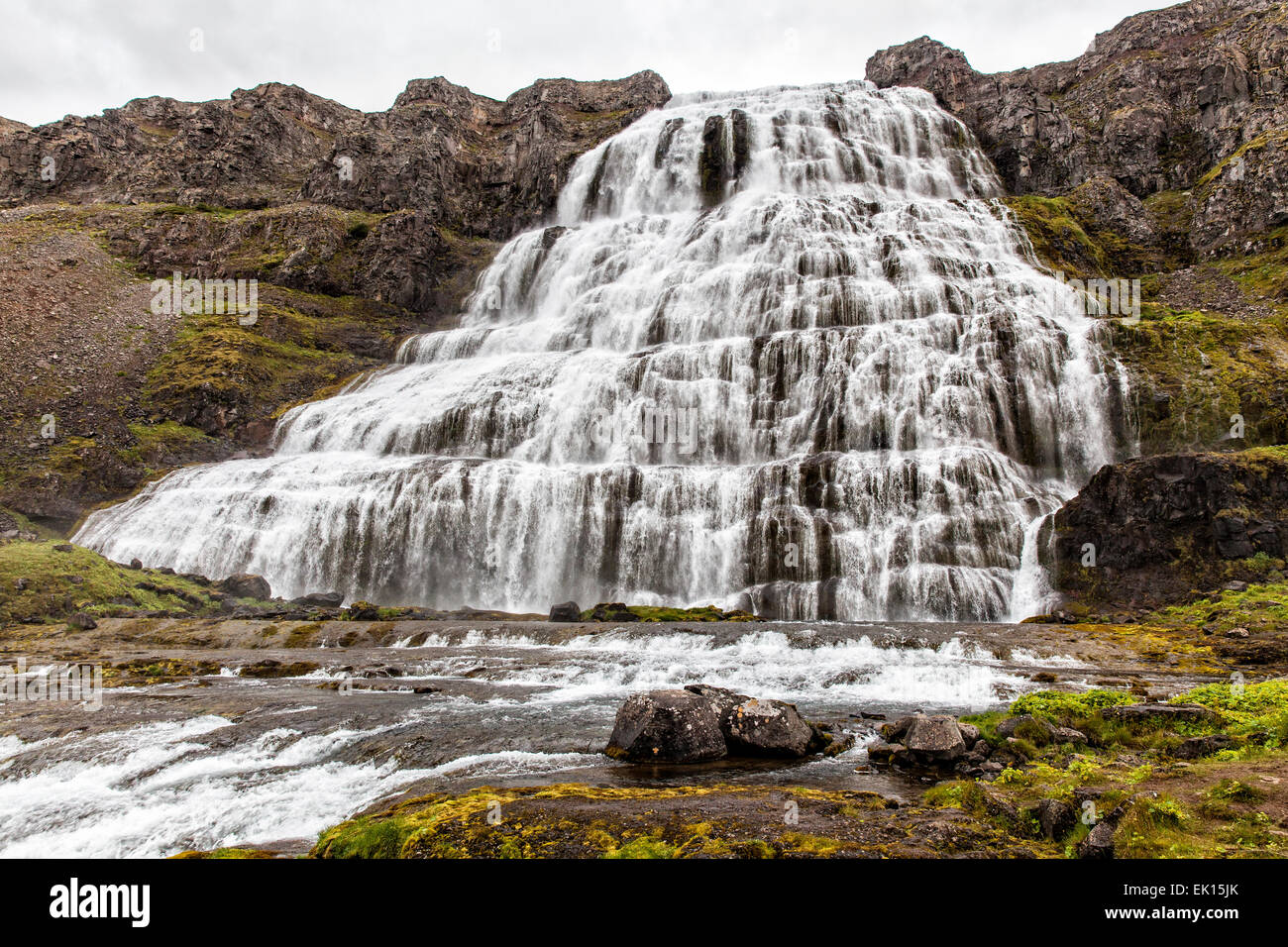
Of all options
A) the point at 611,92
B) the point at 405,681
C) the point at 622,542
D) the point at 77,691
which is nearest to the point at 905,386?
the point at 622,542

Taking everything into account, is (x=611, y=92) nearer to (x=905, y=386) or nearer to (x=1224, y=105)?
(x=1224, y=105)

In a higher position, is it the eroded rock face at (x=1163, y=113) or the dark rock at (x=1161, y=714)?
the eroded rock face at (x=1163, y=113)

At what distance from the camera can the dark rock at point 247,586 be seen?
28.3 metres

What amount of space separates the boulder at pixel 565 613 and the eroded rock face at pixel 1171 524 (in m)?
16.9

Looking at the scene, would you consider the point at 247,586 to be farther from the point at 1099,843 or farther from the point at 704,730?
the point at 1099,843

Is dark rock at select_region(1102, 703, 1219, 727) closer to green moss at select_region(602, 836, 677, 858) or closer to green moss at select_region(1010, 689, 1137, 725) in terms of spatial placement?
green moss at select_region(1010, 689, 1137, 725)

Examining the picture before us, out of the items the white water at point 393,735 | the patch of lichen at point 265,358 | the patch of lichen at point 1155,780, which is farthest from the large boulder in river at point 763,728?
the patch of lichen at point 265,358

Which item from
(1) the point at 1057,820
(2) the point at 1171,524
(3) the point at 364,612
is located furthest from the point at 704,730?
(2) the point at 1171,524

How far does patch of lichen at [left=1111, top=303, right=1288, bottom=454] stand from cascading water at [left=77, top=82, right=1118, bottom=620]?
5.33ft

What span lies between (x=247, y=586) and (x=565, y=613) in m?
13.9

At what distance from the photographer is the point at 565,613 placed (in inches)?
977

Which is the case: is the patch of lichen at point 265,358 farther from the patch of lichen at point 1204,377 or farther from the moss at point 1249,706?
the moss at point 1249,706

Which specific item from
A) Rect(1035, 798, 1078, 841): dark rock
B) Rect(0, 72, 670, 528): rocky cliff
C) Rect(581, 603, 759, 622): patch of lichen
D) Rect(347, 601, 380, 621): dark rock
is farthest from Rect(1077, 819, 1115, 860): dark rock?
Rect(0, 72, 670, 528): rocky cliff

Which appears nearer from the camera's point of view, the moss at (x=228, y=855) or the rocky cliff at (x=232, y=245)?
the moss at (x=228, y=855)
